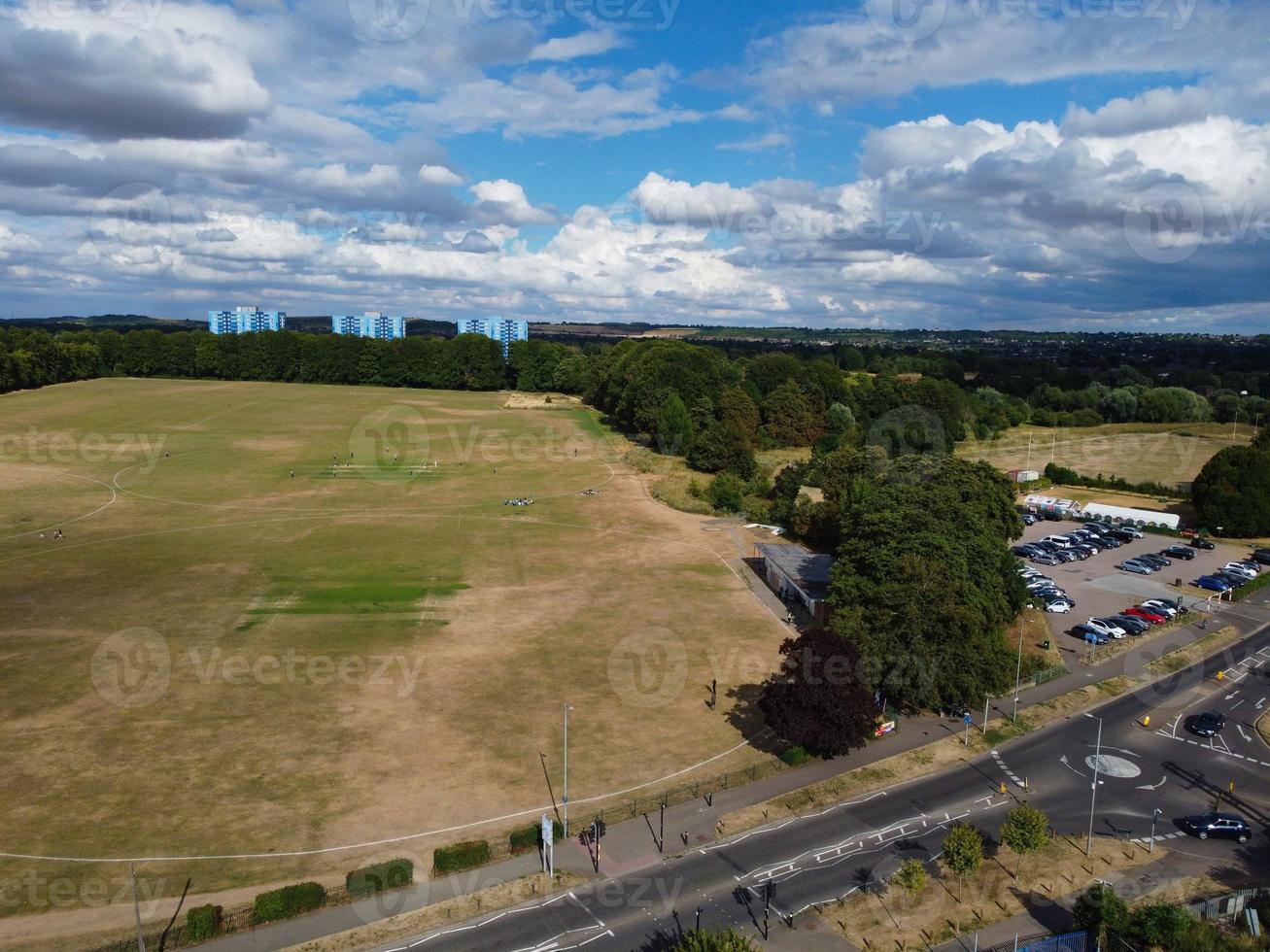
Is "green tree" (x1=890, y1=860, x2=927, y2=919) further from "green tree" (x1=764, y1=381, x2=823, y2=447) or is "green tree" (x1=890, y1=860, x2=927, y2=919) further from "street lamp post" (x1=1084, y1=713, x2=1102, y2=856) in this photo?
"green tree" (x1=764, y1=381, x2=823, y2=447)

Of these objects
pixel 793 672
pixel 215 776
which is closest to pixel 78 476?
pixel 215 776

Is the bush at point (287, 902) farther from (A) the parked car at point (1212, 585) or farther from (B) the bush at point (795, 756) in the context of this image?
(A) the parked car at point (1212, 585)

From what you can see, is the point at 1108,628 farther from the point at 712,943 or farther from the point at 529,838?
the point at 712,943

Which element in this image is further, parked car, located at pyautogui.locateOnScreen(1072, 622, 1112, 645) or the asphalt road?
parked car, located at pyautogui.locateOnScreen(1072, 622, 1112, 645)

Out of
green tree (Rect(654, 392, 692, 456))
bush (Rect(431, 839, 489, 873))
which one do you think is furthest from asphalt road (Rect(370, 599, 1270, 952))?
green tree (Rect(654, 392, 692, 456))

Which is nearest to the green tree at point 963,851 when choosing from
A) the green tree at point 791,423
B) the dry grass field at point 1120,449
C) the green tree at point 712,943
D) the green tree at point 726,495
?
the green tree at point 712,943

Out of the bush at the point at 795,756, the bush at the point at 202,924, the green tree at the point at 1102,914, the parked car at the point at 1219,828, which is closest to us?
the green tree at the point at 1102,914

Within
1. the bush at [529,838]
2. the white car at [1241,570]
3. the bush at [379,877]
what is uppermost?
the white car at [1241,570]
